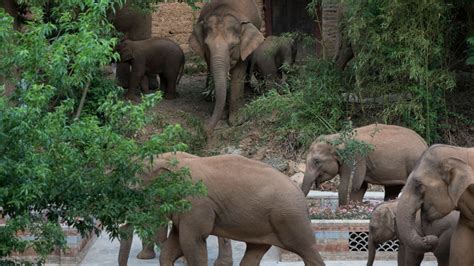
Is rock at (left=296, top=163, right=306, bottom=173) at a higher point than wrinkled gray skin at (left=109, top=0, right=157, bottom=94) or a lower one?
lower

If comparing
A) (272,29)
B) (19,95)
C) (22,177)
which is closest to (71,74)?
A: (19,95)

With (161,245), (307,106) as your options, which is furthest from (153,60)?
(161,245)

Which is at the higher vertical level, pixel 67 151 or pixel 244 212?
pixel 67 151

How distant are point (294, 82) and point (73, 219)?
9561 millimetres

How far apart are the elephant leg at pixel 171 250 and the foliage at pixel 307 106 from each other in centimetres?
560

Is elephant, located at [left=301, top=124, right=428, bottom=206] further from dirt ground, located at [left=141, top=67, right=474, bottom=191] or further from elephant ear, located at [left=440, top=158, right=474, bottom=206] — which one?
elephant ear, located at [left=440, top=158, right=474, bottom=206]

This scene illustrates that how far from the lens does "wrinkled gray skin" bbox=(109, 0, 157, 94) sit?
67.8 ft

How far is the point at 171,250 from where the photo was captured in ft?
39.5

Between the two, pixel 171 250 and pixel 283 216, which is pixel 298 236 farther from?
pixel 171 250

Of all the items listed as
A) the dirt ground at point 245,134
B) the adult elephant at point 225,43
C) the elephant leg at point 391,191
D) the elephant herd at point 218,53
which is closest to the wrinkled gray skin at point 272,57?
the elephant herd at point 218,53

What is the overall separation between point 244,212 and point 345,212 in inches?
88.7

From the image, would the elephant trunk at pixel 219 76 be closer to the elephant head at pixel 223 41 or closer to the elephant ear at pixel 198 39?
the elephant head at pixel 223 41

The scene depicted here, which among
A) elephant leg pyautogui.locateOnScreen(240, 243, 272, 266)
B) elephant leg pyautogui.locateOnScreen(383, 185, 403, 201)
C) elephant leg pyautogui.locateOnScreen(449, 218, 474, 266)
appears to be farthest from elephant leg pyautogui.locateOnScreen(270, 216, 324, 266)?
elephant leg pyautogui.locateOnScreen(383, 185, 403, 201)

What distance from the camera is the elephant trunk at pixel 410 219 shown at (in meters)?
10.6
